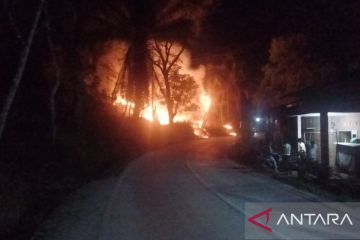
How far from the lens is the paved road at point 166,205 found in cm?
969

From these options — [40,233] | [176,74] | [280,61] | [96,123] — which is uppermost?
[176,74]

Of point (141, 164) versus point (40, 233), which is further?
point (141, 164)

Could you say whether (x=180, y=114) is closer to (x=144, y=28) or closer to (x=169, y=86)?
(x=169, y=86)

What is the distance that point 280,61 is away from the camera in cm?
2373

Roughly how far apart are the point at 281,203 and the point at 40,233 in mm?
5141

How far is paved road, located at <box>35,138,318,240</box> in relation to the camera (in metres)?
9.69

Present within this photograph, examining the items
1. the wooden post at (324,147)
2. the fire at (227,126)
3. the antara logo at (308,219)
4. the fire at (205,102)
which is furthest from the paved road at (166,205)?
the fire at (227,126)

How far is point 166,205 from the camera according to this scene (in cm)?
1234

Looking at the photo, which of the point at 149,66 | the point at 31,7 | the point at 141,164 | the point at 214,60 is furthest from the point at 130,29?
the point at 31,7

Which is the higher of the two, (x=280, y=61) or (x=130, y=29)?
(x=130, y=29)

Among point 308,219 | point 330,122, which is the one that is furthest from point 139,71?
point 308,219

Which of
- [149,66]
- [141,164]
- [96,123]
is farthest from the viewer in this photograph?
[149,66]

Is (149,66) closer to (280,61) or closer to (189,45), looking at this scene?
(189,45)

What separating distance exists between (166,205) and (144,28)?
23576 mm
